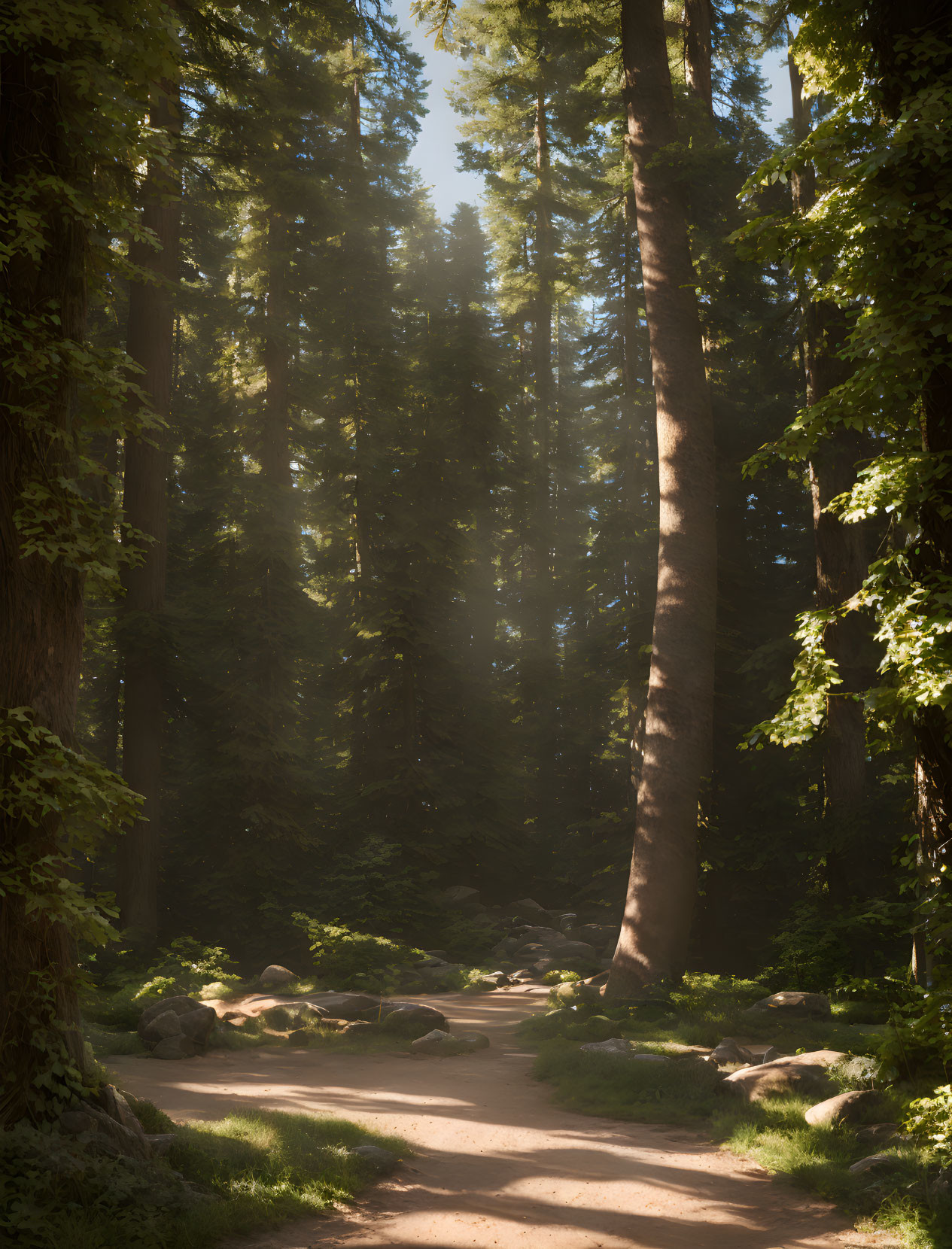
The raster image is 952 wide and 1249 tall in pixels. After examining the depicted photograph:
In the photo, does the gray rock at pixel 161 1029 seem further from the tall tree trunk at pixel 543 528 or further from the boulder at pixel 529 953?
the tall tree trunk at pixel 543 528

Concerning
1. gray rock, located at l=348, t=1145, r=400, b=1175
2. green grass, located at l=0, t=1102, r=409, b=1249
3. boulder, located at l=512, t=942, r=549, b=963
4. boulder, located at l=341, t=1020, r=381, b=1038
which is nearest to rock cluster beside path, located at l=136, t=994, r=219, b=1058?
boulder, located at l=341, t=1020, r=381, b=1038

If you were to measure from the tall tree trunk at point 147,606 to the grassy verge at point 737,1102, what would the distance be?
7.89 m

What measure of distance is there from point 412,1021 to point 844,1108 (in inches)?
239

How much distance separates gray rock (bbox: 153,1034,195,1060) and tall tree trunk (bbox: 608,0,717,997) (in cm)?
545

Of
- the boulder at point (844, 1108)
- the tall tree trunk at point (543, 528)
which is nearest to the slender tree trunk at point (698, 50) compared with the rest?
the tall tree trunk at point (543, 528)

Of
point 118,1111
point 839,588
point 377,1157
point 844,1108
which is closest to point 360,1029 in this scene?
point 377,1157

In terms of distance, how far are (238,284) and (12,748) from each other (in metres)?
19.2

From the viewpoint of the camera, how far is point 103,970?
45.6 feet

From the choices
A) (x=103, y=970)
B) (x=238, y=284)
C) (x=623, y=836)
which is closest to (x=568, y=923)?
(x=623, y=836)

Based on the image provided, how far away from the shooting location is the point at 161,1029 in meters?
9.69

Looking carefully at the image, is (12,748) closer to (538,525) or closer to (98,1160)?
(98,1160)

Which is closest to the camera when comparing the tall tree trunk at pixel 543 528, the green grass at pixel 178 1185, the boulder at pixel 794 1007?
the green grass at pixel 178 1185

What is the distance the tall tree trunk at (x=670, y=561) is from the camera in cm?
1148

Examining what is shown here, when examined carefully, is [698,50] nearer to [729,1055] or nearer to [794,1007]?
[794,1007]
